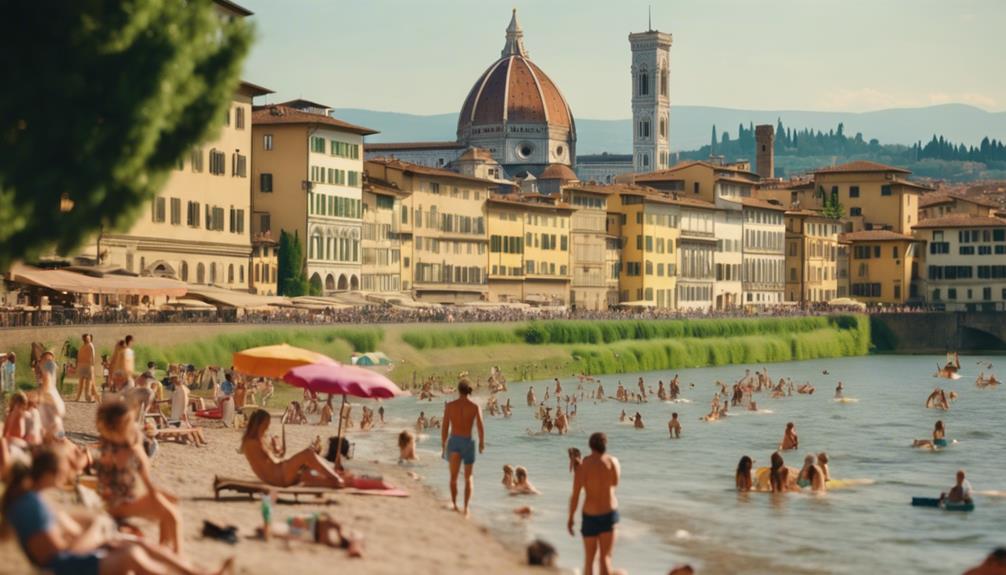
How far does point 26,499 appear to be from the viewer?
1116 cm

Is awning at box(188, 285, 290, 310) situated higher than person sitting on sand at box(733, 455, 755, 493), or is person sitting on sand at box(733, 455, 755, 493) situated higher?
awning at box(188, 285, 290, 310)

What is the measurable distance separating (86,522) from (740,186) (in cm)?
11399

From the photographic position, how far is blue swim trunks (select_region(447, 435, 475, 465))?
63.9 ft

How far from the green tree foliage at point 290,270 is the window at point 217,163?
9.45m

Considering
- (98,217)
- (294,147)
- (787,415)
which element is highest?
(294,147)

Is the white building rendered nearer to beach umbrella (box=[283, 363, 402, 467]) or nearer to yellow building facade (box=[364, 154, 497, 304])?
yellow building facade (box=[364, 154, 497, 304])

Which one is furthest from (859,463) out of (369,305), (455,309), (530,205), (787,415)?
(530,205)

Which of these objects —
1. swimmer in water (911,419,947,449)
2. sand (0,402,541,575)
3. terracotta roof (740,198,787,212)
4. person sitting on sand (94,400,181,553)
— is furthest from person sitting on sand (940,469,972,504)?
terracotta roof (740,198,787,212)

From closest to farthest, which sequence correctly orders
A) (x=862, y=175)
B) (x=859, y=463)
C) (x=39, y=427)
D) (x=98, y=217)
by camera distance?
(x=98, y=217) → (x=39, y=427) → (x=859, y=463) → (x=862, y=175)

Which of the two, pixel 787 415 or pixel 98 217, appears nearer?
pixel 98 217

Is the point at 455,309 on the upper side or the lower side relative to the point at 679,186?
lower

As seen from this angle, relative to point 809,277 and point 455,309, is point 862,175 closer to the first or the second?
point 809,277

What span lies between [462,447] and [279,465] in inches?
82.7

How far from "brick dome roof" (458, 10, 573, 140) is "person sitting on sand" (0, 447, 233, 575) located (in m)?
172
